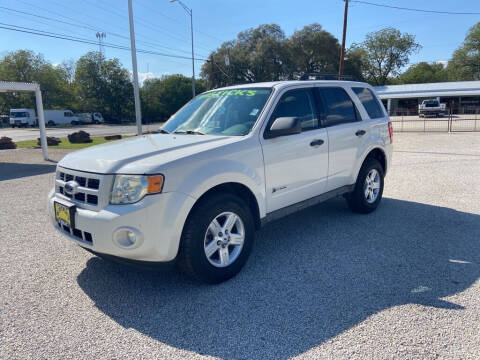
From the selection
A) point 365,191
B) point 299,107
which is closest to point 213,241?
point 299,107

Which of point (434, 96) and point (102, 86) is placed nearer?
point (434, 96)

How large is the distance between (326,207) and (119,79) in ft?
217

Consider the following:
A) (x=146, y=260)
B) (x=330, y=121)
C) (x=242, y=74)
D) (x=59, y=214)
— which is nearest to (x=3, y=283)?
(x=59, y=214)

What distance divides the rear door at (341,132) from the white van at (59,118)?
184ft

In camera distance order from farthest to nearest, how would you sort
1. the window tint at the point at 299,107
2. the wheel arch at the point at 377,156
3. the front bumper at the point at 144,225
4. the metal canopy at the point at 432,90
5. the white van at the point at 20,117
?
the white van at the point at 20,117
the metal canopy at the point at 432,90
the wheel arch at the point at 377,156
the window tint at the point at 299,107
the front bumper at the point at 144,225

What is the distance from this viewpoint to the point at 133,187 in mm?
2916

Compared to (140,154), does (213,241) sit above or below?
below

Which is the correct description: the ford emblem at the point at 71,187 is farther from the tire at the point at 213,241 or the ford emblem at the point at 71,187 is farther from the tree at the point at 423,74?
the tree at the point at 423,74

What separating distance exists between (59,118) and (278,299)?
191ft

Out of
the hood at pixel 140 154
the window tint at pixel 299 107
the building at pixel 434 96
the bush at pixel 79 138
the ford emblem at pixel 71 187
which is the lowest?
the bush at pixel 79 138

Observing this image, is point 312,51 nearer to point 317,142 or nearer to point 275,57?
point 275,57

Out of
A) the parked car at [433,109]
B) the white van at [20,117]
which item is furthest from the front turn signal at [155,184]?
the white van at [20,117]

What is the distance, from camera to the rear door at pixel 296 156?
385 centimetres

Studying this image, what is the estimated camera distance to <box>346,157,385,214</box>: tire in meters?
5.27
